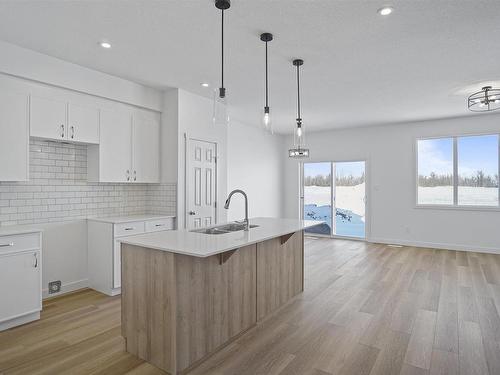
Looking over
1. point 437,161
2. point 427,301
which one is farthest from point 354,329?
point 437,161

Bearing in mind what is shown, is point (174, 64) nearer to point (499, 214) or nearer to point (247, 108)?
point (247, 108)

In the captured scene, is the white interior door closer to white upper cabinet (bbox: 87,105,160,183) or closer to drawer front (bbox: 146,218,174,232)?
drawer front (bbox: 146,218,174,232)

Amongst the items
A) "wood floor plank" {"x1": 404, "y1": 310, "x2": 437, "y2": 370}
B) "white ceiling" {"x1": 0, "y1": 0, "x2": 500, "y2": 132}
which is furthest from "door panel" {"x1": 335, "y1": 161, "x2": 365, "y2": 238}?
"wood floor plank" {"x1": 404, "y1": 310, "x2": 437, "y2": 370}

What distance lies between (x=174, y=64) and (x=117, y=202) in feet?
7.06

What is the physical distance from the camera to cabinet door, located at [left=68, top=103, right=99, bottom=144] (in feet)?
12.0

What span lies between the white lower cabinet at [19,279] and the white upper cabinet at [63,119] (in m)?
1.19

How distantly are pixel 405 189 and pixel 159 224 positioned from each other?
5482 millimetres

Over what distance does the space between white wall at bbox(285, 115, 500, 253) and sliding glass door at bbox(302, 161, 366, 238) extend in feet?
0.80

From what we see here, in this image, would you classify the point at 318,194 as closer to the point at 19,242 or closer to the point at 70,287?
the point at 70,287

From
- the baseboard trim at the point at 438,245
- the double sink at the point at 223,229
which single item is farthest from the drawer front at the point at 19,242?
the baseboard trim at the point at 438,245

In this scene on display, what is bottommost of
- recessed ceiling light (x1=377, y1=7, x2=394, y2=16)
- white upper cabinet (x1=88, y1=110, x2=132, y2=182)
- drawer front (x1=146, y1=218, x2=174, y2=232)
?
drawer front (x1=146, y1=218, x2=174, y2=232)

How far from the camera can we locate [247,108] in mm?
5617

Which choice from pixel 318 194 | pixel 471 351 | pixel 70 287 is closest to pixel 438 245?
pixel 318 194

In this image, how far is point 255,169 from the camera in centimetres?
730
